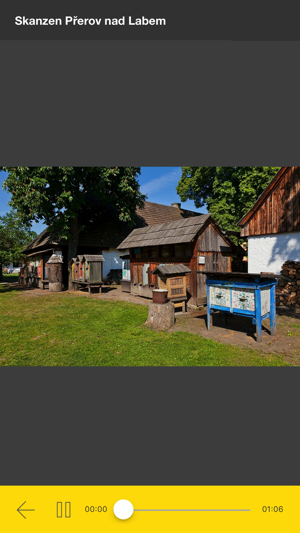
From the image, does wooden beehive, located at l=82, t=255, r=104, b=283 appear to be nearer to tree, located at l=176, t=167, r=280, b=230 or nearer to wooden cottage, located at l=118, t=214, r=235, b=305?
wooden cottage, located at l=118, t=214, r=235, b=305

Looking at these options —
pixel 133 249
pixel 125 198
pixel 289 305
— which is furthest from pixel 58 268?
pixel 289 305

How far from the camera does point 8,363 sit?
4211mm

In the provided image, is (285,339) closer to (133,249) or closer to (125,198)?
(133,249)

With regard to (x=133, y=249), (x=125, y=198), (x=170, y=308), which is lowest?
(x=170, y=308)

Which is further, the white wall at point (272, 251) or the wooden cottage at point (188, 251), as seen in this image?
the wooden cottage at point (188, 251)

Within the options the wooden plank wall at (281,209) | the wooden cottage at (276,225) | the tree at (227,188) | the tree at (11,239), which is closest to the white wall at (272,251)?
the wooden cottage at (276,225)

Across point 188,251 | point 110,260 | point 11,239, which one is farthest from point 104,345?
point 11,239

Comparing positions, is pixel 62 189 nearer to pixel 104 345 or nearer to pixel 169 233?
pixel 169 233

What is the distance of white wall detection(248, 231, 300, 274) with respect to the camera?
28.2 ft

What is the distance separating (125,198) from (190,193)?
7037 mm

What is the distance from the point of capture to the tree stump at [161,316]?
644 cm

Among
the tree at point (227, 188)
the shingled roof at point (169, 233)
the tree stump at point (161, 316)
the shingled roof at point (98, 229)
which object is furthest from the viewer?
the shingled roof at point (98, 229)

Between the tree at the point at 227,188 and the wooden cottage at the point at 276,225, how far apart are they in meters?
3.42

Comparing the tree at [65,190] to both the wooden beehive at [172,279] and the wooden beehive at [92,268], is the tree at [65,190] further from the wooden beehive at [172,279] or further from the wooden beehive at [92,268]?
the wooden beehive at [172,279]
